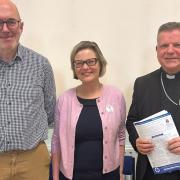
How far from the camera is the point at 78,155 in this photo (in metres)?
2.08

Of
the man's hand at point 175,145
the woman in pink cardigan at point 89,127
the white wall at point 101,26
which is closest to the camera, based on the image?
the man's hand at point 175,145

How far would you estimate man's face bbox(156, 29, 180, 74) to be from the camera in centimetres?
187

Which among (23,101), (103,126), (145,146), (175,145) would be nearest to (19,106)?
(23,101)

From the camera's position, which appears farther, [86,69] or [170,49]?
[86,69]

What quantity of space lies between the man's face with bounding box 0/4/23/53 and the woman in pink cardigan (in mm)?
439

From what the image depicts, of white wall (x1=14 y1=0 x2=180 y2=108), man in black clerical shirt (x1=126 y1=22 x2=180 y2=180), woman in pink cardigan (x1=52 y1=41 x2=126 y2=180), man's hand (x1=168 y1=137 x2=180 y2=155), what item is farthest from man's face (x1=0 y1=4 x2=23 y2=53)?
man's hand (x1=168 y1=137 x2=180 y2=155)

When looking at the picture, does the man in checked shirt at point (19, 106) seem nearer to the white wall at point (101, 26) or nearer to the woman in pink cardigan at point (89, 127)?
the woman in pink cardigan at point (89, 127)

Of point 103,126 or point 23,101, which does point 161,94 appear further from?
point 23,101

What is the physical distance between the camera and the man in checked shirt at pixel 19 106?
1881 millimetres

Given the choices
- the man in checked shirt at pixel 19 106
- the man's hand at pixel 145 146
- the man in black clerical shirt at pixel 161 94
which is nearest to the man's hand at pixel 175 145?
the man in black clerical shirt at pixel 161 94

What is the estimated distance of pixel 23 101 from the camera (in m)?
1.92

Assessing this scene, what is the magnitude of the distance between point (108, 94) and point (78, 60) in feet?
1.04

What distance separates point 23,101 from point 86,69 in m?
0.47

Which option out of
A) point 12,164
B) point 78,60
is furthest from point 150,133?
point 12,164
